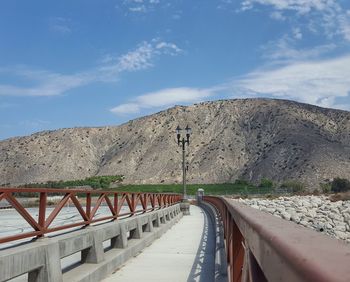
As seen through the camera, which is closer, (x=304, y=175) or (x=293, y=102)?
(x=304, y=175)

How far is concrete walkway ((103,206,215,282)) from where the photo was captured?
10039mm

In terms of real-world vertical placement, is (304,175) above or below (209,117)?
below

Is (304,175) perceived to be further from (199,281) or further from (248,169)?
(199,281)

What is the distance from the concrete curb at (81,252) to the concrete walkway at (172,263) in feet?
0.96

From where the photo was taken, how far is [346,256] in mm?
1457

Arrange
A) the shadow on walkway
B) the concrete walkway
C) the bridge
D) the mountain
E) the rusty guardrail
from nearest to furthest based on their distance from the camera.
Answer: the rusty guardrail, the bridge, the concrete walkway, the shadow on walkway, the mountain

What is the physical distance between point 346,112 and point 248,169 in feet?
121

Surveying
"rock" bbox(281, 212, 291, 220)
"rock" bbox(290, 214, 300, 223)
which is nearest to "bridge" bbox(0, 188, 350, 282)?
"rock" bbox(290, 214, 300, 223)

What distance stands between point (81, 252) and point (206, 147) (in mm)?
133272

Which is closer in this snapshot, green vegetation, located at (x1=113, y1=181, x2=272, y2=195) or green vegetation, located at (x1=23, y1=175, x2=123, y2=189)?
green vegetation, located at (x1=113, y1=181, x2=272, y2=195)

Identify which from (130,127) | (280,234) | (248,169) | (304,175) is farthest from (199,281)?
(130,127)

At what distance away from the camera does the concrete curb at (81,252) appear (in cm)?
611

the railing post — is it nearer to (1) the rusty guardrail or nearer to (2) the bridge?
(2) the bridge

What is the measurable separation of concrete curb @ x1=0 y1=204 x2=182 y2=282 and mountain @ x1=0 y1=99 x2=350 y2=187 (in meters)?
101
